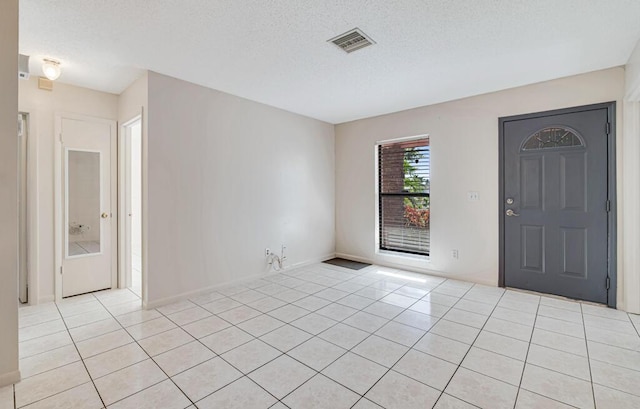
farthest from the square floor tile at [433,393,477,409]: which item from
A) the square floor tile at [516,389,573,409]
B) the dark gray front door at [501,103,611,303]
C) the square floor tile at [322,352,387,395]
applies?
the dark gray front door at [501,103,611,303]

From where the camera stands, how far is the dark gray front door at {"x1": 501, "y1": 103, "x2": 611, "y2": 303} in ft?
10.8

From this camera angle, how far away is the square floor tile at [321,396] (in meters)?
1.79

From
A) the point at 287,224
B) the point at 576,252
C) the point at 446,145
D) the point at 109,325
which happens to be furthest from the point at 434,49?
the point at 109,325

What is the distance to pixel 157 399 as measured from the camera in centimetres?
184

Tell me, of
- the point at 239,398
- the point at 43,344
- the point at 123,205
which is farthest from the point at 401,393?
the point at 123,205

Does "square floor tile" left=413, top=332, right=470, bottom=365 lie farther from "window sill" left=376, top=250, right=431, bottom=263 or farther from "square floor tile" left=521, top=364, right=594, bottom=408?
"window sill" left=376, top=250, right=431, bottom=263

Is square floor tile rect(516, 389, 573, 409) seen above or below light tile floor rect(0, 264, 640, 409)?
below

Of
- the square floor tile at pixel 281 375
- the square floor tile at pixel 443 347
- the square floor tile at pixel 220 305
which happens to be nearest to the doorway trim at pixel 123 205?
the square floor tile at pixel 220 305

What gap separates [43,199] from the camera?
3.50m

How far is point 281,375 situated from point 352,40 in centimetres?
274

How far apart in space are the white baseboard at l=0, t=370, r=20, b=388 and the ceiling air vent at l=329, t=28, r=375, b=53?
340cm

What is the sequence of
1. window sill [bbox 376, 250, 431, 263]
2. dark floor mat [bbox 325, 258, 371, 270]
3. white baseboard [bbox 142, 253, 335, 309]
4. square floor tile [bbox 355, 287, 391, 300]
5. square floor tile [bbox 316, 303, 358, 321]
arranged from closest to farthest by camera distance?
square floor tile [bbox 316, 303, 358, 321] < white baseboard [bbox 142, 253, 335, 309] < square floor tile [bbox 355, 287, 391, 300] < window sill [bbox 376, 250, 431, 263] < dark floor mat [bbox 325, 258, 371, 270]

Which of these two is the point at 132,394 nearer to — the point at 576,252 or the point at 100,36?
the point at 100,36

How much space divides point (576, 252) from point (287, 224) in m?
3.76
